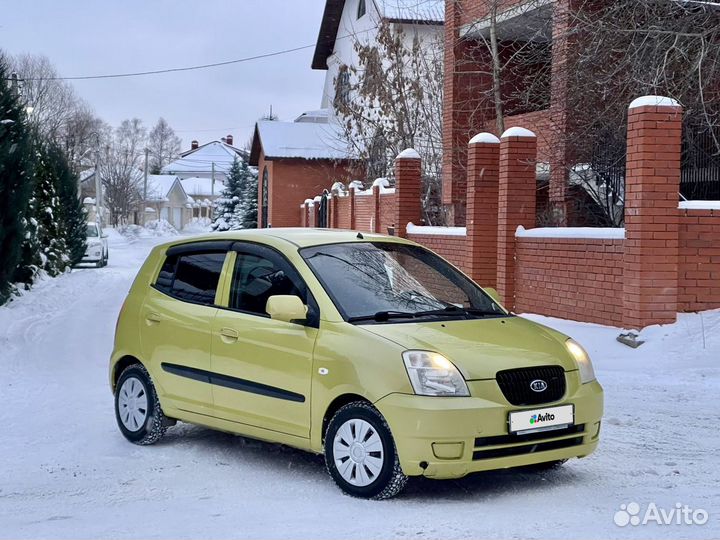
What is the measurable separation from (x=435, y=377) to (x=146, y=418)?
276 cm

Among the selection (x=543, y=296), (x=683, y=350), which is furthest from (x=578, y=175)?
(x=683, y=350)

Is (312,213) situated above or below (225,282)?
above

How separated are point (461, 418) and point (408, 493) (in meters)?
0.75

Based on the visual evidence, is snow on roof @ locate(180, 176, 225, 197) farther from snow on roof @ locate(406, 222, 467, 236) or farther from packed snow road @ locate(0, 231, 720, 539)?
packed snow road @ locate(0, 231, 720, 539)

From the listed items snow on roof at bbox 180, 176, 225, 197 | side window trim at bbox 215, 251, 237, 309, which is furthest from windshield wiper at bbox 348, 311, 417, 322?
snow on roof at bbox 180, 176, 225, 197

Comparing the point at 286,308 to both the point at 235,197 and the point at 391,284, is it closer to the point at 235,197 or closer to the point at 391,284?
the point at 391,284

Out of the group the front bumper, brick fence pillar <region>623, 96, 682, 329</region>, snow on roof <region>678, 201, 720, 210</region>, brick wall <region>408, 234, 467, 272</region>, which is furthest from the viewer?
brick wall <region>408, 234, 467, 272</region>

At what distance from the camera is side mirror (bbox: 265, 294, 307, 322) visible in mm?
5910

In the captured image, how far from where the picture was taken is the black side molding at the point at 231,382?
6027 millimetres

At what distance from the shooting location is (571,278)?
12.5 meters

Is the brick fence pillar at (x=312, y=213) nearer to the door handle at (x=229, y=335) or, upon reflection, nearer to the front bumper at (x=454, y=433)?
the door handle at (x=229, y=335)

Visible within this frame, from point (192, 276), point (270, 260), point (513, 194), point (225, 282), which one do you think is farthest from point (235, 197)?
point (270, 260)

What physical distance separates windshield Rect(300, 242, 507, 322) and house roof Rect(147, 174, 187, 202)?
3742 inches

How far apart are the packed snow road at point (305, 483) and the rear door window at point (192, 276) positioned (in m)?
1.16
